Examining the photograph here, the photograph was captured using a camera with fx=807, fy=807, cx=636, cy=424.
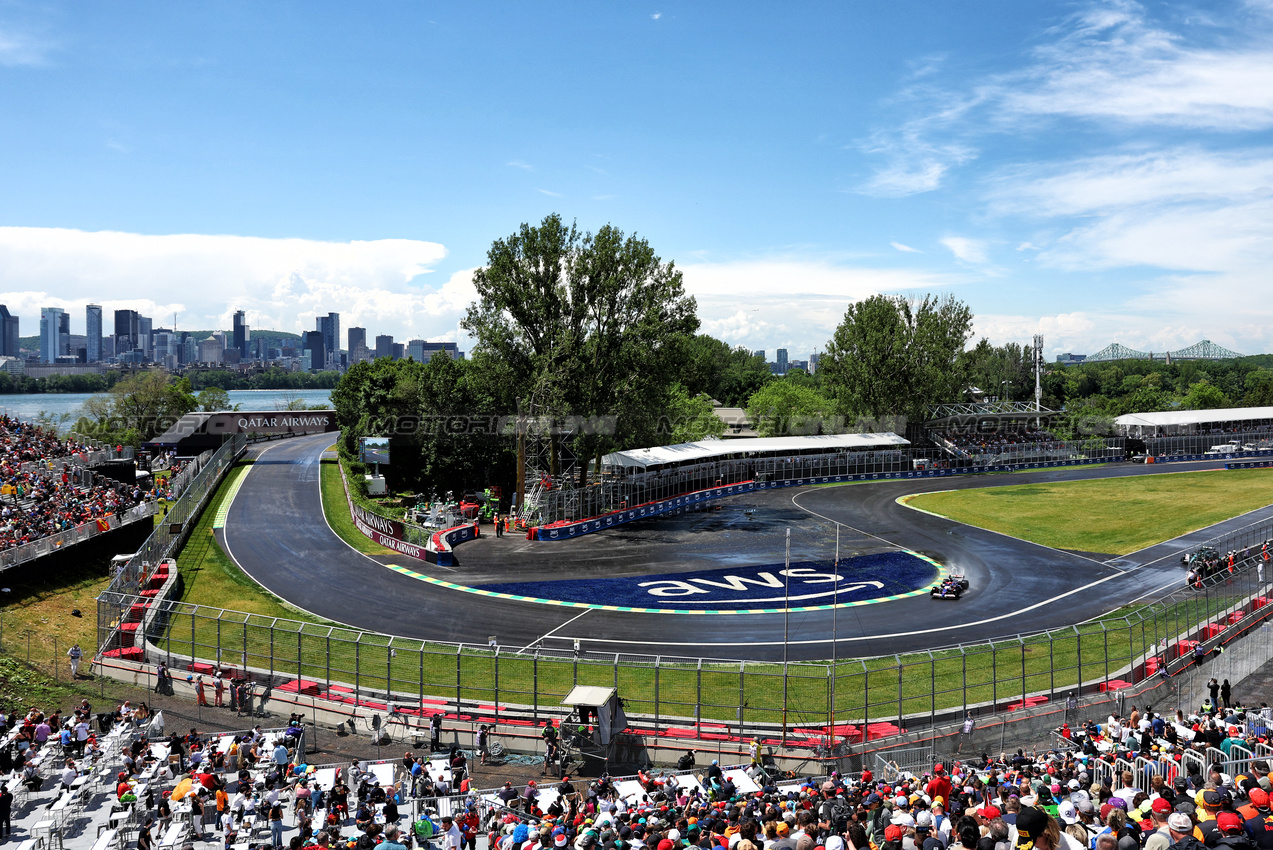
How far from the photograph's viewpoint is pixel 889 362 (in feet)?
328

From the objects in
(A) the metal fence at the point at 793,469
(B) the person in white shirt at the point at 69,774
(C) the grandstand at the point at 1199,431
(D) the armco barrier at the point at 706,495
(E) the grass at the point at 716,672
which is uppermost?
(C) the grandstand at the point at 1199,431

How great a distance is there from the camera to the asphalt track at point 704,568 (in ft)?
113

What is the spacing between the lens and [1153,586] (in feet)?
139

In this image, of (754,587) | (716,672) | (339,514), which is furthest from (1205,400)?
(716,672)

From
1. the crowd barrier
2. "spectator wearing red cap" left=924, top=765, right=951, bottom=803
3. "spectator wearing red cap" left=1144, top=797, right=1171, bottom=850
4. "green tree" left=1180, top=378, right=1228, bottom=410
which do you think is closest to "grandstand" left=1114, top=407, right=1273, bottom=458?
the crowd barrier

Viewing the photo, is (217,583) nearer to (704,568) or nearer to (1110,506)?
(704,568)

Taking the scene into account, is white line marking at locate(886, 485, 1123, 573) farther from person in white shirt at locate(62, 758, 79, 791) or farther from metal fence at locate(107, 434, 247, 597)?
metal fence at locate(107, 434, 247, 597)

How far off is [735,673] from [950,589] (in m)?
17.7

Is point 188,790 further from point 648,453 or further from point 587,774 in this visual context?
point 648,453

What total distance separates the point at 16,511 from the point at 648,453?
1718 inches

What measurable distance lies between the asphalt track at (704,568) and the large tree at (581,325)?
411 inches

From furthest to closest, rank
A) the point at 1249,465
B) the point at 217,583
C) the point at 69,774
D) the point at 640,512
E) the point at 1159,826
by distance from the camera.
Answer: the point at 1249,465 < the point at 640,512 < the point at 217,583 < the point at 69,774 < the point at 1159,826

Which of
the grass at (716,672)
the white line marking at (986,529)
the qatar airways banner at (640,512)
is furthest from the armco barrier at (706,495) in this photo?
the grass at (716,672)

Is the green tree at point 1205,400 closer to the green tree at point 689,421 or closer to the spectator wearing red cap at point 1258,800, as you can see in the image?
the green tree at point 689,421
